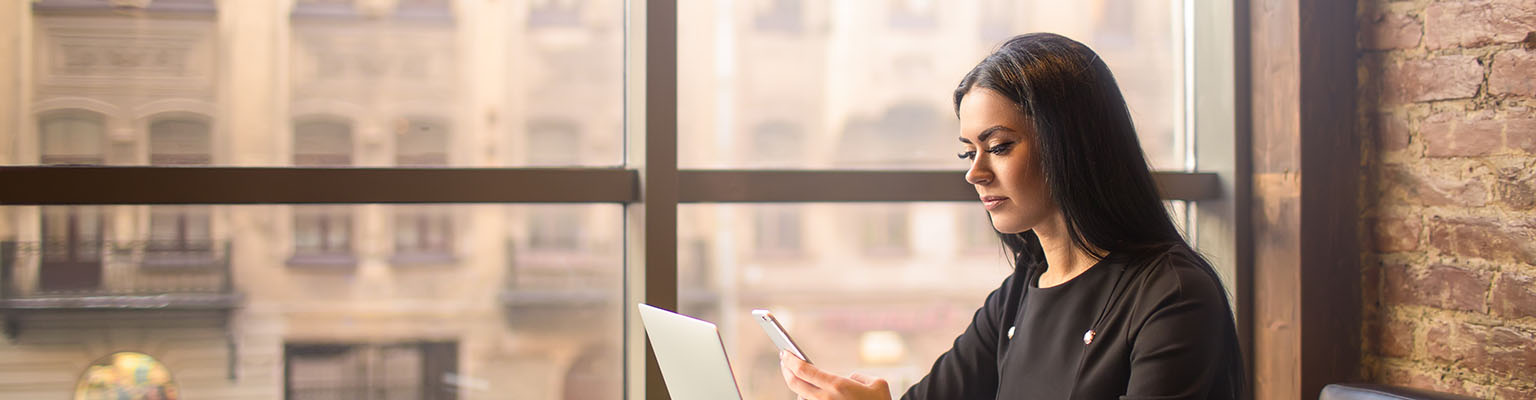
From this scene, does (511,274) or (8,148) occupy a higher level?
(8,148)

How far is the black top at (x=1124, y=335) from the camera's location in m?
1.22

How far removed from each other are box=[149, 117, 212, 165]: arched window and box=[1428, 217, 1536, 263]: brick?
2.16 m

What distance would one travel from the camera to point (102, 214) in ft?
5.16

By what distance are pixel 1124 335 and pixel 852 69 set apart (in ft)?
2.82

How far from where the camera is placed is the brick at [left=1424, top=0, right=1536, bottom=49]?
5.49ft

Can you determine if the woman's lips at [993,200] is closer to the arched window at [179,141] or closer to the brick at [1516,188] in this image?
the brick at [1516,188]

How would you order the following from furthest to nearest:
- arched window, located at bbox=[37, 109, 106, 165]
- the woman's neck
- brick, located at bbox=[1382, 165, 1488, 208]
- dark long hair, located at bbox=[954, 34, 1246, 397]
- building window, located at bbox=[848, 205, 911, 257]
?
building window, located at bbox=[848, 205, 911, 257], brick, located at bbox=[1382, 165, 1488, 208], arched window, located at bbox=[37, 109, 106, 165], the woman's neck, dark long hair, located at bbox=[954, 34, 1246, 397]

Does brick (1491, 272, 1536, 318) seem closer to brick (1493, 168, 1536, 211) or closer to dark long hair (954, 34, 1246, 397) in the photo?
brick (1493, 168, 1536, 211)

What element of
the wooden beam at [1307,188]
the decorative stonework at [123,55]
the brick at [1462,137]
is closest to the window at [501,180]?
the decorative stonework at [123,55]

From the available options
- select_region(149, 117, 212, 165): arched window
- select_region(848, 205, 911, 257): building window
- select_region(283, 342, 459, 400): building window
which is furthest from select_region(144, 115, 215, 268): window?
select_region(848, 205, 911, 257): building window

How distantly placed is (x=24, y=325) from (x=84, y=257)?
5.2 inches

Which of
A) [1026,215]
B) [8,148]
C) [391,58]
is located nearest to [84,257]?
[8,148]

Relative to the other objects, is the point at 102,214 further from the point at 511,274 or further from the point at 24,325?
the point at 511,274

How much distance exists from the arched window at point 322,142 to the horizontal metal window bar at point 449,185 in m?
0.12
